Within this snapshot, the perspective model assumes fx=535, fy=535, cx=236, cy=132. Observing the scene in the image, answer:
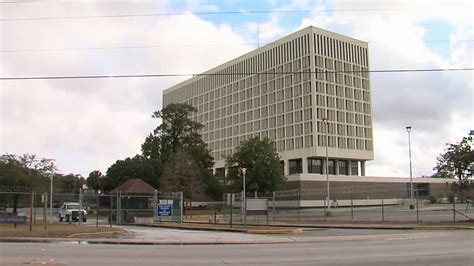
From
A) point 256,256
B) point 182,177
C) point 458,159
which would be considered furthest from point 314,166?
point 256,256

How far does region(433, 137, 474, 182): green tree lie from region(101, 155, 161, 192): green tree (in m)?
68.0

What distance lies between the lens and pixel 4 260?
13227mm

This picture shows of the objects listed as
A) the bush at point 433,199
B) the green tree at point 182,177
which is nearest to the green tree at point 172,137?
the green tree at point 182,177

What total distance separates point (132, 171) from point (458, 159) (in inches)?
2769

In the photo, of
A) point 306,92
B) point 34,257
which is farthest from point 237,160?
point 34,257

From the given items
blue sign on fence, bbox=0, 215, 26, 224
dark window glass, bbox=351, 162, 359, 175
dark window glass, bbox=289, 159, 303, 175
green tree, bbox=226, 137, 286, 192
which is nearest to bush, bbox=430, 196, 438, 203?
blue sign on fence, bbox=0, 215, 26, 224

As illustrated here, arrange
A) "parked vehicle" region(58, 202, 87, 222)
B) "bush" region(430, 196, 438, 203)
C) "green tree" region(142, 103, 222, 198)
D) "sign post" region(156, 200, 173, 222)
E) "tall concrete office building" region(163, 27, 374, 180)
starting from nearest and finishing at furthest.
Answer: "sign post" region(156, 200, 173, 222) < "parked vehicle" region(58, 202, 87, 222) < "bush" region(430, 196, 438, 203) < "green tree" region(142, 103, 222, 198) < "tall concrete office building" region(163, 27, 374, 180)

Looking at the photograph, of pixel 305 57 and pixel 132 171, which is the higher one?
pixel 305 57

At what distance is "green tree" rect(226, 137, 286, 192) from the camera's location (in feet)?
299

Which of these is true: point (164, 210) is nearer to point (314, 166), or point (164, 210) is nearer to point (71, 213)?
point (71, 213)

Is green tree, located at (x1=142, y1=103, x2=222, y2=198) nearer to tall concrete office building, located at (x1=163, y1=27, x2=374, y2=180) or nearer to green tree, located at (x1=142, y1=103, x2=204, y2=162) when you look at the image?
green tree, located at (x1=142, y1=103, x2=204, y2=162)

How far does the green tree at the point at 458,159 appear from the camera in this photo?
3203 centimetres

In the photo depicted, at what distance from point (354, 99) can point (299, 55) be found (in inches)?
718

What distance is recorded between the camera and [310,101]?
12225cm
